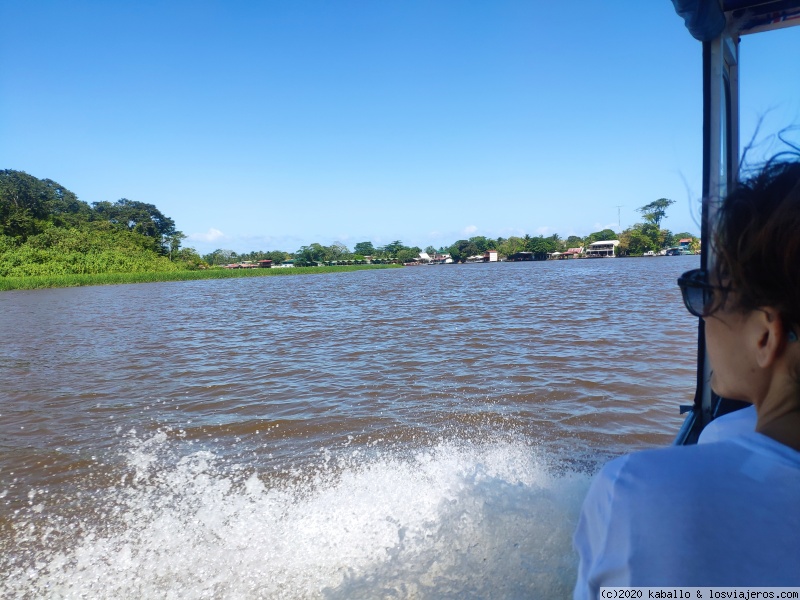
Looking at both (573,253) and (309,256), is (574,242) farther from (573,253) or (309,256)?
(309,256)

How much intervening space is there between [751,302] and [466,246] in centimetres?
12167

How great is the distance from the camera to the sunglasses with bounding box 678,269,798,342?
0.70 meters

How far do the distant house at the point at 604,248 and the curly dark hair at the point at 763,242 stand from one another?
9569cm

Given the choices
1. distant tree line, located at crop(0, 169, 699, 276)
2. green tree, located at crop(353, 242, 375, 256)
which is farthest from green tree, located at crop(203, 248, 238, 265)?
green tree, located at crop(353, 242, 375, 256)

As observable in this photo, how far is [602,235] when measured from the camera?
4038 inches

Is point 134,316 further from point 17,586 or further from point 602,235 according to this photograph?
point 602,235

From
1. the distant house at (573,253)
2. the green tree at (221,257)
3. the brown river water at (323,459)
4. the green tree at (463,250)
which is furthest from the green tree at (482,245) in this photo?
the brown river water at (323,459)

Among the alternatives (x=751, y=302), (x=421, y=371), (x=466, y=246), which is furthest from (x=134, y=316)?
(x=466, y=246)

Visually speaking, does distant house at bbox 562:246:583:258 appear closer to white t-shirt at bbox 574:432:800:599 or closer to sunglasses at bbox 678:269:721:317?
sunglasses at bbox 678:269:721:317

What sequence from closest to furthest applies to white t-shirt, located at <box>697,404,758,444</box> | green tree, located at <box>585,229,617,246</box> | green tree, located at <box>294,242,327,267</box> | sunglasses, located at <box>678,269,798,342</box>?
sunglasses, located at <box>678,269,798,342</box>, white t-shirt, located at <box>697,404,758,444</box>, green tree, located at <box>585,229,617,246</box>, green tree, located at <box>294,242,327,267</box>

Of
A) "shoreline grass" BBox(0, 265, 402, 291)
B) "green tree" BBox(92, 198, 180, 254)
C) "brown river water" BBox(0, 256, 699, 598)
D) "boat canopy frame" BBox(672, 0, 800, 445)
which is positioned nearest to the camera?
"boat canopy frame" BBox(672, 0, 800, 445)

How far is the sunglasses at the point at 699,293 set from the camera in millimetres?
702

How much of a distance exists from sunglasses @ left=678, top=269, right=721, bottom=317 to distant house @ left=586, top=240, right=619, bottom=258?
95.5 meters

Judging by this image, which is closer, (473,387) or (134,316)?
(473,387)
